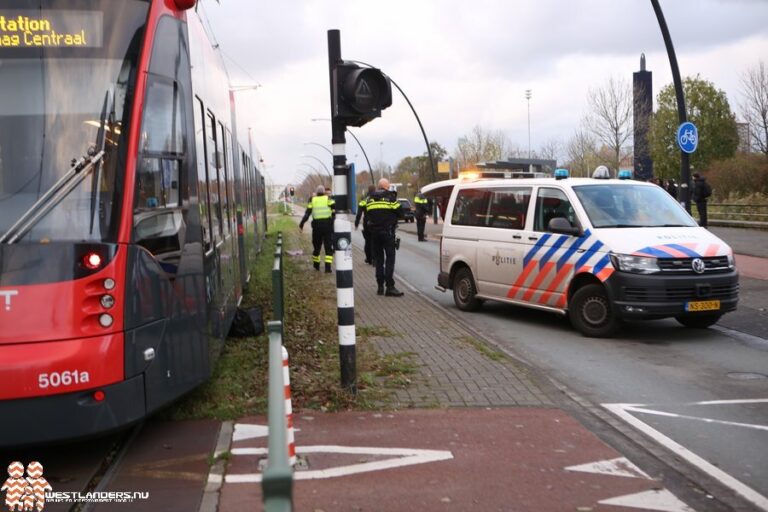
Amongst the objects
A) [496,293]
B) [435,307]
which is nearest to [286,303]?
[435,307]

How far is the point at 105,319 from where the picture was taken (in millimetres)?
4859

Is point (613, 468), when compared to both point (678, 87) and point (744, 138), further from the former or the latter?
point (744, 138)

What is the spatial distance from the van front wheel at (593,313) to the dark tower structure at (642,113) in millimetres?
32169

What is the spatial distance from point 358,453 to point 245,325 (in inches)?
181

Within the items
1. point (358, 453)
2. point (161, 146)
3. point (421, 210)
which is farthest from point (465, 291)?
point (421, 210)

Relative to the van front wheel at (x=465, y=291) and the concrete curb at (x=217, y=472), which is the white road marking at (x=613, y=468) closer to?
the concrete curb at (x=217, y=472)

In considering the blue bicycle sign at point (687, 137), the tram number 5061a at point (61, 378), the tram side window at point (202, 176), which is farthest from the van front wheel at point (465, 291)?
the tram number 5061a at point (61, 378)

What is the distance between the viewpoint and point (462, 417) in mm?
6180

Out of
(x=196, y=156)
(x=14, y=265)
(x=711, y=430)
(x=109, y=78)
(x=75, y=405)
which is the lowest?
(x=711, y=430)

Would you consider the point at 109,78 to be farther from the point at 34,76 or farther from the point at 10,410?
→ the point at 10,410

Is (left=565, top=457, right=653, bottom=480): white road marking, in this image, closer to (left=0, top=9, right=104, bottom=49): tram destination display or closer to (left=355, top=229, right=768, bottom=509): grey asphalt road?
(left=355, top=229, right=768, bottom=509): grey asphalt road

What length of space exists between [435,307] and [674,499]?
27.0 feet

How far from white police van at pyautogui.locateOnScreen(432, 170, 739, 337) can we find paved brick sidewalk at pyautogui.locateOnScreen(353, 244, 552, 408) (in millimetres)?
1147

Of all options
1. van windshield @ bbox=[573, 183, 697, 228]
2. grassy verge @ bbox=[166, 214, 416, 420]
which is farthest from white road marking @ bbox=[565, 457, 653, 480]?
van windshield @ bbox=[573, 183, 697, 228]
